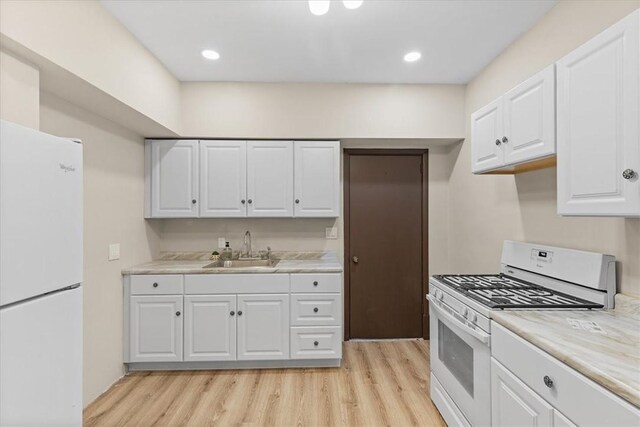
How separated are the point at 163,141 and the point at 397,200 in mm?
2482

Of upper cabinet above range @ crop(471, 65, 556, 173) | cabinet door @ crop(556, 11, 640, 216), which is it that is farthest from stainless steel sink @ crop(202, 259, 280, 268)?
cabinet door @ crop(556, 11, 640, 216)

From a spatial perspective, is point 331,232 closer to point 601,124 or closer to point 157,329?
point 157,329

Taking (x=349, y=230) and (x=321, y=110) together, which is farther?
(x=349, y=230)

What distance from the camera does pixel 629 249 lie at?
5.28ft

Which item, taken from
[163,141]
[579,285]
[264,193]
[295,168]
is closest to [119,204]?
[163,141]

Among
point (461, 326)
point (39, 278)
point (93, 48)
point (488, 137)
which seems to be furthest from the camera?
point (488, 137)

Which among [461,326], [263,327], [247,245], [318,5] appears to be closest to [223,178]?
[247,245]

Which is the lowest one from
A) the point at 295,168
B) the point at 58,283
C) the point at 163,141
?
the point at 58,283

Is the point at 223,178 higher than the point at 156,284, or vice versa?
the point at 223,178

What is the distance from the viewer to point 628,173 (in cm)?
125

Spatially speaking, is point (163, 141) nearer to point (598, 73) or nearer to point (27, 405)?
point (27, 405)

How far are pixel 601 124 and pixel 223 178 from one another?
2.82m

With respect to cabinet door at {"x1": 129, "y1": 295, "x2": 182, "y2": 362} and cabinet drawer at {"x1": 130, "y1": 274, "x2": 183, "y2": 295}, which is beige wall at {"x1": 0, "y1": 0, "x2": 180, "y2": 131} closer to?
cabinet drawer at {"x1": 130, "y1": 274, "x2": 183, "y2": 295}

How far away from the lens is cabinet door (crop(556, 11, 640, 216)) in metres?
1.24
